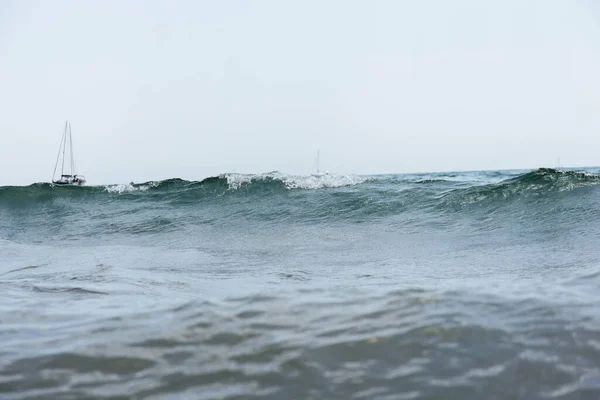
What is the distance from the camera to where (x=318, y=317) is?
98.6 inches

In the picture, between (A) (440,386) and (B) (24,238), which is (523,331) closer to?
(A) (440,386)

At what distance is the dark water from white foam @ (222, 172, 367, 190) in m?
5.66

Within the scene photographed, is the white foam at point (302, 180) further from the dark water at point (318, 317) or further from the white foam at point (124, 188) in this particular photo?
the dark water at point (318, 317)

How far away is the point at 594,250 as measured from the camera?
16.8 feet

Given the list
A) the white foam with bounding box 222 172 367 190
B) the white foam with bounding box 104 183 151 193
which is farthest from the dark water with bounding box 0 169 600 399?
the white foam with bounding box 104 183 151 193

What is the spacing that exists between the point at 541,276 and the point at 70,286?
358 centimetres

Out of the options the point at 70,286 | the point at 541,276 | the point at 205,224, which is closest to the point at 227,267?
the point at 70,286

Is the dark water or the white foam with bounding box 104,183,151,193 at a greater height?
the white foam with bounding box 104,183,151,193

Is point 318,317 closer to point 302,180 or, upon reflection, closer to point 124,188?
point 302,180

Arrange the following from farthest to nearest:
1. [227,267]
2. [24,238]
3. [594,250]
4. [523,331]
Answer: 1. [24,238]
2. [227,267]
3. [594,250]
4. [523,331]

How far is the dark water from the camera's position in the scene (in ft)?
6.06

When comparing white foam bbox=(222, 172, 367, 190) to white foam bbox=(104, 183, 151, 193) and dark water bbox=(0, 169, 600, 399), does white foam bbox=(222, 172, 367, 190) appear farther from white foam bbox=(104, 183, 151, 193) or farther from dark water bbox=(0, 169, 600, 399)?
dark water bbox=(0, 169, 600, 399)

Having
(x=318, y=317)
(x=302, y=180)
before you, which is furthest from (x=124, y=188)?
(x=318, y=317)

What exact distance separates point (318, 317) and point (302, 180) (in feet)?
37.6
